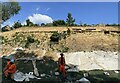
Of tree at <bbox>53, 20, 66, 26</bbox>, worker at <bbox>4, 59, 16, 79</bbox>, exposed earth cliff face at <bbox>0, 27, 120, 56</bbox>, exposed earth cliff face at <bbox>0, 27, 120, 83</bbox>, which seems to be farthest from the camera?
tree at <bbox>53, 20, 66, 26</bbox>

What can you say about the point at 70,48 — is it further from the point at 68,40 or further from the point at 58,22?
the point at 58,22

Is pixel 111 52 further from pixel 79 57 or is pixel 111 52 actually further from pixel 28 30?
pixel 28 30

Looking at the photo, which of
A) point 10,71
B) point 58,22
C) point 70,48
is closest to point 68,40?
point 70,48

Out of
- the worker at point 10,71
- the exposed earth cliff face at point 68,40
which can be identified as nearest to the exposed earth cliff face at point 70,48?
the exposed earth cliff face at point 68,40

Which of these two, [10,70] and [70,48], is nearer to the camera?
[10,70]

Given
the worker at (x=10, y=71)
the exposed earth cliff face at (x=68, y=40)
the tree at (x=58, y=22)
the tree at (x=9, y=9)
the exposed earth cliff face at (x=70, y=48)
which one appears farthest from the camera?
the tree at (x=9, y=9)

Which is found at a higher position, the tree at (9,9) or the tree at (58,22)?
the tree at (9,9)

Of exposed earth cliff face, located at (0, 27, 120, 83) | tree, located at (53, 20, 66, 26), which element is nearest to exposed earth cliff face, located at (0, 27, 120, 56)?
exposed earth cliff face, located at (0, 27, 120, 83)

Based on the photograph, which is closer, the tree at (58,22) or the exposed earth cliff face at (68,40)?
the exposed earth cliff face at (68,40)

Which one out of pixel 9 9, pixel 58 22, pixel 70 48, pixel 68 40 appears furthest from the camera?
pixel 9 9

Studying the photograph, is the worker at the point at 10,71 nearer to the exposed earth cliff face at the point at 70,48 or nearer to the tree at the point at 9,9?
the exposed earth cliff face at the point at 70,48

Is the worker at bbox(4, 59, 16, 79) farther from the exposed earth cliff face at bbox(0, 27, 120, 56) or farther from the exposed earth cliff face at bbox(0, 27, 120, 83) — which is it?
the exposed earth cliff face at bbox(0, 27, 120, 56)

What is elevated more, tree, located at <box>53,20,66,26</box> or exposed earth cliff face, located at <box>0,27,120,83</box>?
tree, located at <box>53,20,66,26</box>

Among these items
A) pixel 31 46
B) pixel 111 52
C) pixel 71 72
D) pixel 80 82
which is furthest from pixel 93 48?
pixel 80 82
